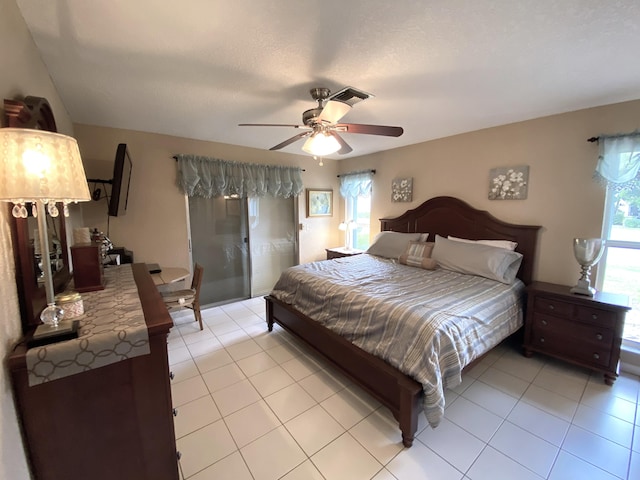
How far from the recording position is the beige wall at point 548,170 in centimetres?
252

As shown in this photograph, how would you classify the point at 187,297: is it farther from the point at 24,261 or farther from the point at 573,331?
the point at 573,331

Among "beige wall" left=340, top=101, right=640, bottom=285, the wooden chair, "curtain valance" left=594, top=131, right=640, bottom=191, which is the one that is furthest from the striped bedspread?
"curtain valance" left=594, top=131, right=640, bottom=191

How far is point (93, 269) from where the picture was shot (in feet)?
4.95

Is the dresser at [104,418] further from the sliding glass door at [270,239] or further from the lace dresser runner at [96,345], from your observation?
the sliding glass door at [270,239]

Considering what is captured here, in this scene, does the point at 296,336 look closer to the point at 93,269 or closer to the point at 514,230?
the point at 93,269

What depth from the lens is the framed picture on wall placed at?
4.82m

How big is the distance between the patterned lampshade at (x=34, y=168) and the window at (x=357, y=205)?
13.4ft

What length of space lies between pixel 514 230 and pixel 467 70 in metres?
1.96

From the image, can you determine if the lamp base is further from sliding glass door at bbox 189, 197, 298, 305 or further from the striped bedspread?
sliding glass door at bbox 189, 197, 298, 305

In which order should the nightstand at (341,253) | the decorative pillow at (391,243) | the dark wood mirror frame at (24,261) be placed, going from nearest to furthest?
the dark wood mirror frame at (24,261) → the decorative pillow at (391,243) → the nightstand at (341,253)

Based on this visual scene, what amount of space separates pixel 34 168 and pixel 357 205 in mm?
4520

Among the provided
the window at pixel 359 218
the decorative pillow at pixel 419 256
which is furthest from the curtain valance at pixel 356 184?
the decorative pillow at pixel 419 256

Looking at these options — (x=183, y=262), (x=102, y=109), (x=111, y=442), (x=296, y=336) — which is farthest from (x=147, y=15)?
(x=183, y=262)

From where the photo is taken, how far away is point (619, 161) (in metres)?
2.36
